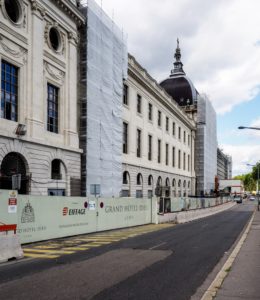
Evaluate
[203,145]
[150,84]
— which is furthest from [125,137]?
[203,145]

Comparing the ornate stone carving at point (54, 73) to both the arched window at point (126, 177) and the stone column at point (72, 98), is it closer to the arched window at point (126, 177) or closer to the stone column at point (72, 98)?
the stone column at point (72, 98)

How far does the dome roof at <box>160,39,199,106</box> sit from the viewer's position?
8744 centimetres

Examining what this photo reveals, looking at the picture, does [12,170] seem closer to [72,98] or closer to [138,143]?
[72,98]

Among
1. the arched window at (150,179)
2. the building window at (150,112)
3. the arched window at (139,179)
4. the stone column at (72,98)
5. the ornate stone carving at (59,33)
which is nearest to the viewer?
the ornate stone carving at (59,33)

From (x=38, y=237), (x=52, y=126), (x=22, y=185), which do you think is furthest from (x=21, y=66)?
(x=38, y=237)

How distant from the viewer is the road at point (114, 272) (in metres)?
8.15

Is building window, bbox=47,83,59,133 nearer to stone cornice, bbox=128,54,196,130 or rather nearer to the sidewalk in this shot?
stone cornice, bbox=128,54,196,130

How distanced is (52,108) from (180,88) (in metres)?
65.6

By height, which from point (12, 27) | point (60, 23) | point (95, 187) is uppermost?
point (60, 23)

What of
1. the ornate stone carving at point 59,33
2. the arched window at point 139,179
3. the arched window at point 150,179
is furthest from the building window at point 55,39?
the arched window at point 150,179

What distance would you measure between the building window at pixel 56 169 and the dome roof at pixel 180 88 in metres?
60.0

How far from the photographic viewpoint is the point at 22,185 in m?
25.4

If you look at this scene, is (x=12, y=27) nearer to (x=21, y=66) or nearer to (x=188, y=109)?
(x=21, y=66)

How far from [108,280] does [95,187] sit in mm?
15521
